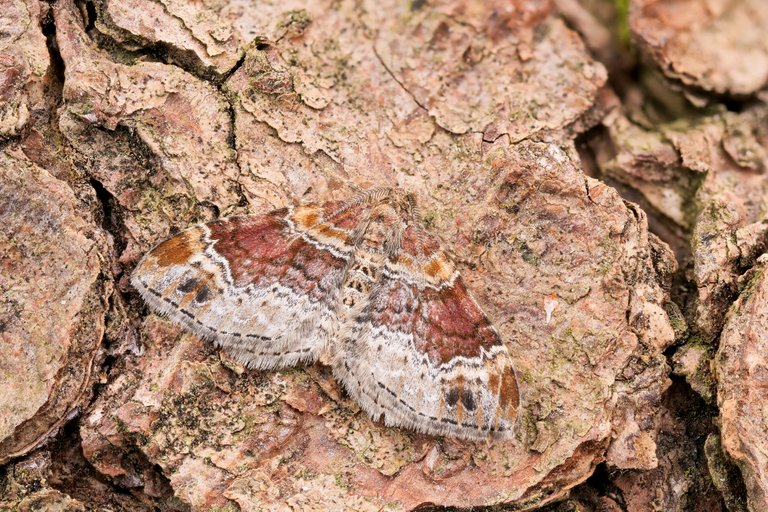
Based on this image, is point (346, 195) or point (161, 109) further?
point (346, 195)

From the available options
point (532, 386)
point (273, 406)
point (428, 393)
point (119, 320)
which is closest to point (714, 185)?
point (532, 386)

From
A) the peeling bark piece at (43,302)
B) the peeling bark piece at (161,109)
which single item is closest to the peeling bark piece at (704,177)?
the peeling bark piece at (161,109)

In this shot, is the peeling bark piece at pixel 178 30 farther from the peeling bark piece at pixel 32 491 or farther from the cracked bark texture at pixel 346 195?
the peeling bark piece at pixel 32 491

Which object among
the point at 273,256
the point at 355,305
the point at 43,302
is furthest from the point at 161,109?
the point at 355,305

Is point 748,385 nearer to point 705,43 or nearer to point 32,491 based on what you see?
point 705,43

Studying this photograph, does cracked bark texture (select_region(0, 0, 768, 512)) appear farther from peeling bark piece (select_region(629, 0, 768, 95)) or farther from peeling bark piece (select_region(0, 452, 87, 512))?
peeling bark piece (select_region(629, 0, 768, 95))

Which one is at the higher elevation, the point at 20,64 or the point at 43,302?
the point at 20,64

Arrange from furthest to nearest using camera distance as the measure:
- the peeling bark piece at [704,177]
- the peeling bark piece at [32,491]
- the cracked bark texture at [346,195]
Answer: the peeling bark piece at [704,177] → the cracked bark texture at [346,195] → the peeling bark piece at [32,491]
